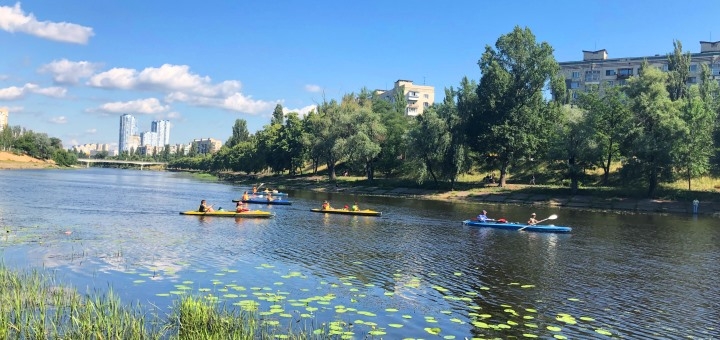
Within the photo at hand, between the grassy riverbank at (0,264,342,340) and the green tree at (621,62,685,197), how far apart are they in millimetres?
58933

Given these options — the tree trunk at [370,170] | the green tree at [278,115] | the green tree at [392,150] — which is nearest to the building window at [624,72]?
the green tree at [392,150]

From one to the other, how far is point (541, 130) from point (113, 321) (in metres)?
73.3

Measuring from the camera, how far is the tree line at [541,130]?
62281mm

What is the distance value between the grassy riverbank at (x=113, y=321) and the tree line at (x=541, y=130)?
195 feet

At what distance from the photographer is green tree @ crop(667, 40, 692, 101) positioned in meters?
84.8

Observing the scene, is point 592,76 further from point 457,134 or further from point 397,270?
point 397,270

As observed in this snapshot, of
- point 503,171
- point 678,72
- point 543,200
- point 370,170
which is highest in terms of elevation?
point 678,72

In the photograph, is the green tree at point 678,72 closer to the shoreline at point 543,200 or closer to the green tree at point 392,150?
the shoreline at point 543,200

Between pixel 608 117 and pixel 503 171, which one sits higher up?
pixel 608 117

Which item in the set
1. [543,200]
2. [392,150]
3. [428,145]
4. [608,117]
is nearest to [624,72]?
[608,117]

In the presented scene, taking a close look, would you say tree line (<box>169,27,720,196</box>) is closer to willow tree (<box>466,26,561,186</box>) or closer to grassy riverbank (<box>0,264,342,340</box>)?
willow tree (<box>466,26,561,186</box>)

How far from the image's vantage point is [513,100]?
7656cm

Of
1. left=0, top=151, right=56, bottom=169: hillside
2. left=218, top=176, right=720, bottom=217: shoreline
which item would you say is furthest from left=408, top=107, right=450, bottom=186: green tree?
left=0, top=151, right=56, bottom=169: hillside

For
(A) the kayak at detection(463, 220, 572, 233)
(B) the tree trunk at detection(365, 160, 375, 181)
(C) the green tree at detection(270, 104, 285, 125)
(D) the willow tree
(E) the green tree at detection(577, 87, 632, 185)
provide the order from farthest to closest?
(C) the green tree at detection(270, 104, 285, 125) < (B) the tree trunk at detection(365, 160, 375, 181) < (D) the willow tree < (E) the green tree at detection(577, 87, 632, 185) < (A) the kayak at detection(463, 220, 572, 233)
